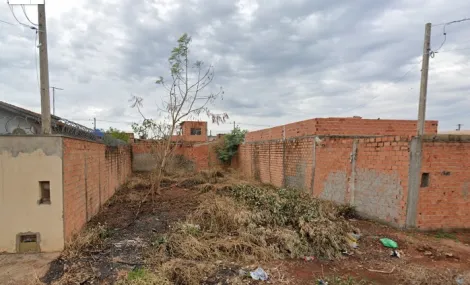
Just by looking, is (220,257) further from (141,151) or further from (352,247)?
(141,151)

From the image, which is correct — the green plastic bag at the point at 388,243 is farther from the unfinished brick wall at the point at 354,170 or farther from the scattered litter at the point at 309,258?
the scattered litter at the point at 309,258

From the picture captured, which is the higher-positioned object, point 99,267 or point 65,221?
point 65,221

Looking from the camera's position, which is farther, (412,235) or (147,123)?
(147,123)

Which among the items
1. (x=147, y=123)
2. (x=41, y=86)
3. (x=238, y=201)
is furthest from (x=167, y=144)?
(x=41, y=86)

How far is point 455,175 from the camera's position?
4.70 metres

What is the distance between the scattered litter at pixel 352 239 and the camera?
4012mm

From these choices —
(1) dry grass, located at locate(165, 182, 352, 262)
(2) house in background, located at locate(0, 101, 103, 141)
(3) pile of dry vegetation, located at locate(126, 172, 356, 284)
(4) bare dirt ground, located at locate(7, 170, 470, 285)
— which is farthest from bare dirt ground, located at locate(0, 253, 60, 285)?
(2) house in background, located at locate(0, 101, 103, 141)

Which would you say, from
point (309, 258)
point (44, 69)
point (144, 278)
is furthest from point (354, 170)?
point (44, 69)

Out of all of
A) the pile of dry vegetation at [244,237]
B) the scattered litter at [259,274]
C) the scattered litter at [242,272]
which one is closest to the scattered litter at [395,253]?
the pile of dry vegetation at [244,237]

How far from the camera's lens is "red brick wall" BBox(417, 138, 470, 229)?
4621mm

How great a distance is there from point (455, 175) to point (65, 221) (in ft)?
21.4

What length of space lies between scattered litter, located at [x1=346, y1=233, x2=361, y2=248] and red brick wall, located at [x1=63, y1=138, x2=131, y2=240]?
13.8ft

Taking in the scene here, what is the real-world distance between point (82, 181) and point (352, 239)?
463 cm

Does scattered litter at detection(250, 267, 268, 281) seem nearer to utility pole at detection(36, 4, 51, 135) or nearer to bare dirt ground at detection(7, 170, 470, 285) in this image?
bare dirt ground at detection(7, 170, 470, 285)
